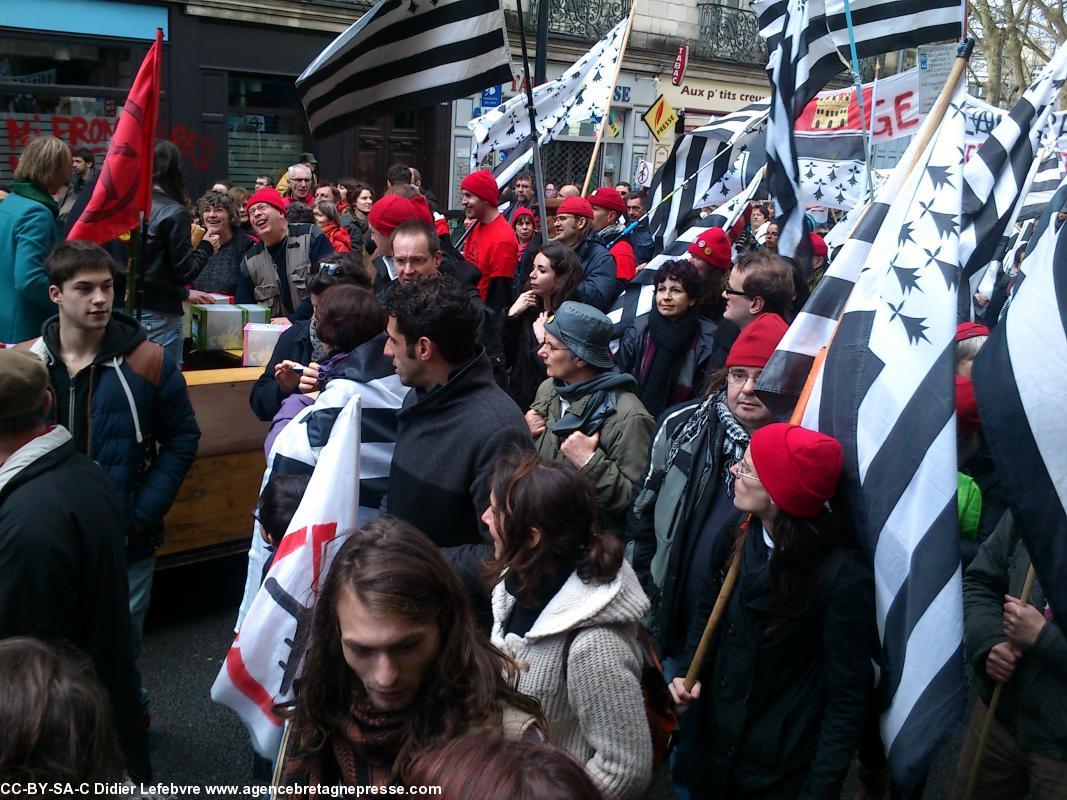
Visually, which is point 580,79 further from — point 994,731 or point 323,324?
point 994,731

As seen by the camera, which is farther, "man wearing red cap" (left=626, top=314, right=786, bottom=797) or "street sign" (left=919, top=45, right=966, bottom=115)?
"street sign" (left=919, top=45, right=966, bottom=115)

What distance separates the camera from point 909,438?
8.75 feet

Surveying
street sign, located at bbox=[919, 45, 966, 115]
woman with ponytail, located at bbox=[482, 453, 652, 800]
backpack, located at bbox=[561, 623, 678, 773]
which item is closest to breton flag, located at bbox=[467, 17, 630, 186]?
street sign, located at bbox=[919, 45, 966, 115]

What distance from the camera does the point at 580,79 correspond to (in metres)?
8.05

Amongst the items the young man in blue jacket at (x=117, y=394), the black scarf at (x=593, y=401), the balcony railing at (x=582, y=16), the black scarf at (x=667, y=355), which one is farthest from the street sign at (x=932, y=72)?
the balcony railing at (x=582, y=16)

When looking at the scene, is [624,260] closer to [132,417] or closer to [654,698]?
[132,417]

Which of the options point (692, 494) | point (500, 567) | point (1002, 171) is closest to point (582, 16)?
point (1002, 171)

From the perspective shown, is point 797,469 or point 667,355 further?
→ point 667,355

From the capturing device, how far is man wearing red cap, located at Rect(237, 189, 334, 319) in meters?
6.61

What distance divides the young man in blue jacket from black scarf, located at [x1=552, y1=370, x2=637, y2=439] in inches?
60.3

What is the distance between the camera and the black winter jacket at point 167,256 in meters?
5.23

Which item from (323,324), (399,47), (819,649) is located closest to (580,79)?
(399,47)

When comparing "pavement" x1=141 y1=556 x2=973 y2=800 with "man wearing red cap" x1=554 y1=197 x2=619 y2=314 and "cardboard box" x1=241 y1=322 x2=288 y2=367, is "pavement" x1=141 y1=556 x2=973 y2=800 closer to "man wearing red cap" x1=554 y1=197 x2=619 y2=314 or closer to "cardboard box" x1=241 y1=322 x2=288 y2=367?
"cardboard box" x1=241 y1=322 x2=288 y2=367

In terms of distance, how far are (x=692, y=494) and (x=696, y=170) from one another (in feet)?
15.3
